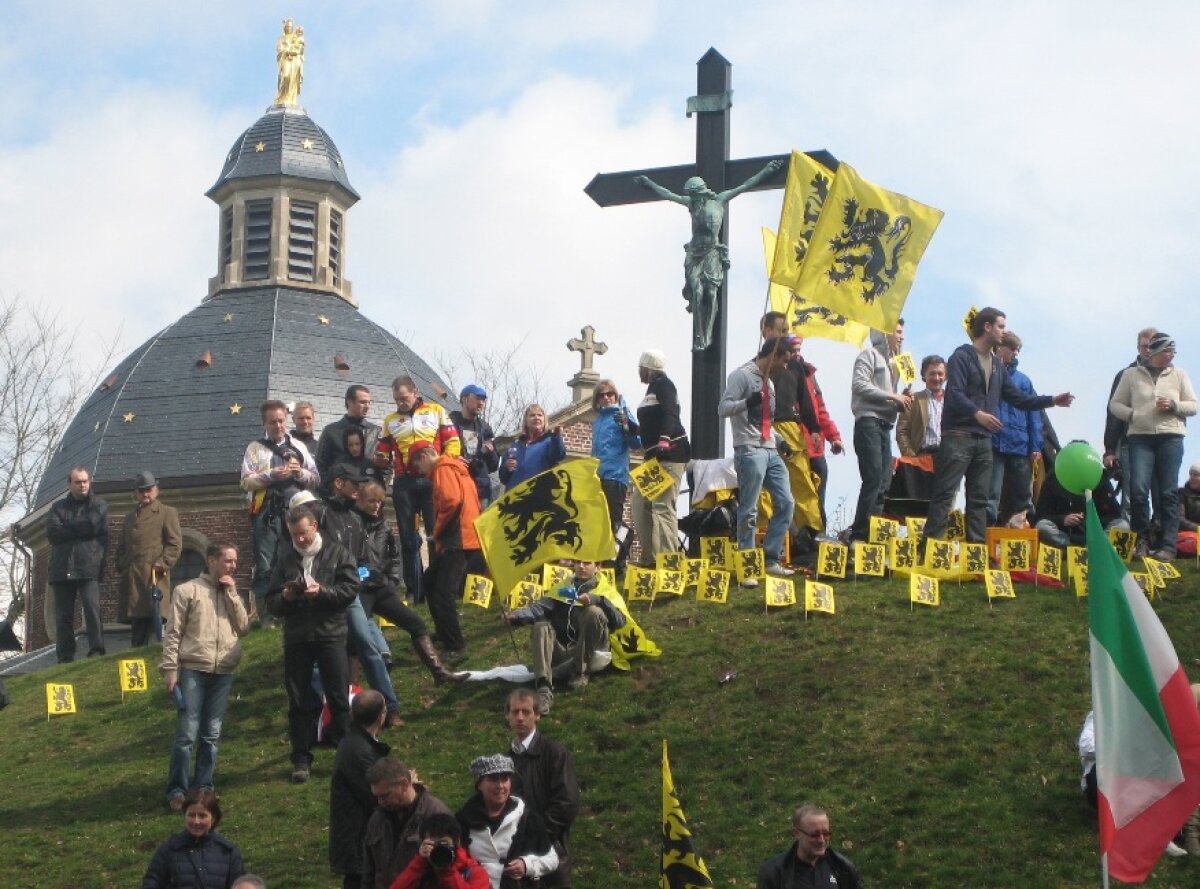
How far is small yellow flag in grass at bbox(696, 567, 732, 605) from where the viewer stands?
58.8 feet

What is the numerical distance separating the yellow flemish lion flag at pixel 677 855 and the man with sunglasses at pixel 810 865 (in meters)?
0.58

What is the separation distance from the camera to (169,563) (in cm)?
2141

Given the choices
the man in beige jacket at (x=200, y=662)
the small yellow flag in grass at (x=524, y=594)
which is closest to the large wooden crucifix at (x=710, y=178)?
the small yellow flag in grass at (x=524, y=594)

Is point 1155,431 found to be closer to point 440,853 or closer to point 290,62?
point 440,853

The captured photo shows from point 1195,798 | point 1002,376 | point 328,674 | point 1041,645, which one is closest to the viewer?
point 1195,798

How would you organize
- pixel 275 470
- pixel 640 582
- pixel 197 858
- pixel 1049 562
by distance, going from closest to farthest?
pixel 197 858 < pixel 1049 562 < pixel 640 582 < pixel 275 470

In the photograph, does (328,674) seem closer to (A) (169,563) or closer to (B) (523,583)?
(B) (523,583)

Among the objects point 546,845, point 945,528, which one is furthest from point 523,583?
point 546,845

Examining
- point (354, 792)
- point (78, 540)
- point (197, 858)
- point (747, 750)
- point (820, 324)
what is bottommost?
point (197, 858)

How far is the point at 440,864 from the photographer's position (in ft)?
34.2

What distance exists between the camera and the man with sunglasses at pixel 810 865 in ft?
36.6

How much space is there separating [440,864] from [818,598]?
7254 millimetres

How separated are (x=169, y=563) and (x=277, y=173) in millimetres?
45807

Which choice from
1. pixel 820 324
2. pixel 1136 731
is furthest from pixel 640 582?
pixel 1136 731
